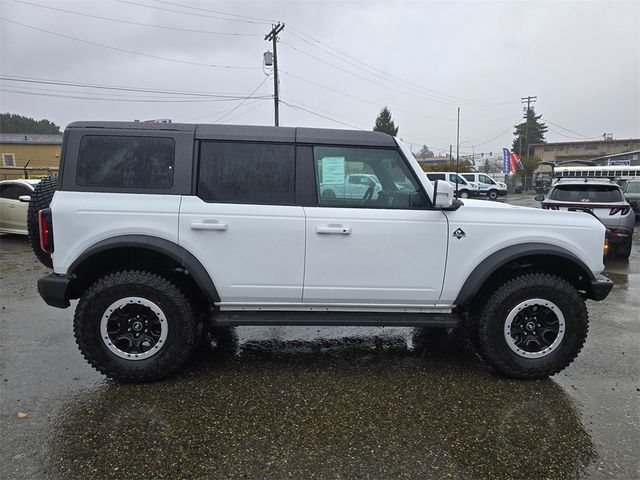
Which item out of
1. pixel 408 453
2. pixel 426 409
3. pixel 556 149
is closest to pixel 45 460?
pixel 408 453

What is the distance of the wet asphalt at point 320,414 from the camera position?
2.51 meters

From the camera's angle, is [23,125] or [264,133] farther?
[23,125]

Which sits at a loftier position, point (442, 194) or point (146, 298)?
point (442, 194)

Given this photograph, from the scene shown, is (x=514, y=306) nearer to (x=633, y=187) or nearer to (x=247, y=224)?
(x=247, y=224)

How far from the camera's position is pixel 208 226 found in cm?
333

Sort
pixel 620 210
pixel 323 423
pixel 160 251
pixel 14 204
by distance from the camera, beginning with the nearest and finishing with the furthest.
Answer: pixel 323 423 → pixel 160 251 → pixel 620 210 → pixel 14 204

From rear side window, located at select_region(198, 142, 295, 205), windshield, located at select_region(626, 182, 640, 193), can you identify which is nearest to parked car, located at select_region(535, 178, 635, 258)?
rear side window, located at select_region(198, 142, 295, 205)

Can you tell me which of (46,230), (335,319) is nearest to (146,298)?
(46,230)

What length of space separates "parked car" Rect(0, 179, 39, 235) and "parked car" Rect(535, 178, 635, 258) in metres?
11.7

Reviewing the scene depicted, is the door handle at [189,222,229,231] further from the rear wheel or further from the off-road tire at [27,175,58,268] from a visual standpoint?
the rear wheel

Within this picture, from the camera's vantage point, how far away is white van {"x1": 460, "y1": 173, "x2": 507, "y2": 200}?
3284 centimetres

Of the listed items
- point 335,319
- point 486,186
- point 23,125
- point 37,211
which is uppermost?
point 23,125

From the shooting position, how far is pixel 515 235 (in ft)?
11.5

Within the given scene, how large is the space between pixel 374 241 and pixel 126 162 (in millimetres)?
2020
